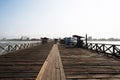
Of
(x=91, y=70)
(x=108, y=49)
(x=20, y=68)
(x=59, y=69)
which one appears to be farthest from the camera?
(x=108, y=49)

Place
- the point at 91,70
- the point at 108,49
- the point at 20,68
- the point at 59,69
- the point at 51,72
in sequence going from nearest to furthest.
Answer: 1. the point at 51,72
2. the point at 59,69
3. the point at 91,70
4. the point at 20,68
5. the point at 108,49

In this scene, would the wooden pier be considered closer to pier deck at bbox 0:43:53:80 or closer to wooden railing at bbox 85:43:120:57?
pier deck at bbox 0:43:53:80

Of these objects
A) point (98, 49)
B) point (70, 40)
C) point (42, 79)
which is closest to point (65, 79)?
point (42, 79)

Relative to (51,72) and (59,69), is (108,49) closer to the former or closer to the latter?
(59,69)

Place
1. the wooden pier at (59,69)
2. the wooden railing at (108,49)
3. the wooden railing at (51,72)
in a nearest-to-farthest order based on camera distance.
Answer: the wooden railing at (51,72)
the wooden pier at (59,69)
the wooden railing at (108,49)

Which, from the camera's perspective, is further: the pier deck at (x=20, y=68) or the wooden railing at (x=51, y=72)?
the pier deck at (x=20, y=68)

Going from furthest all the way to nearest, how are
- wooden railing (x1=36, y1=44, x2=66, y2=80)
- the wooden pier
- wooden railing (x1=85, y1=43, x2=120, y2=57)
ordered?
wooden railing (x1=85, y1=43, x2=120, y2=57), the wooden pier, wooden railing (x1=36, y1=44, x2=66, y2=80)

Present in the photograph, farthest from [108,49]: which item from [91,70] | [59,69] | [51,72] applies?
[51,72]

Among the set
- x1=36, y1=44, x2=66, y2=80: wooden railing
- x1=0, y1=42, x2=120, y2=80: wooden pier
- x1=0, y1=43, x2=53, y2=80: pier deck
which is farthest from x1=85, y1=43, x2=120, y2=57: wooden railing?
x1=36, y1=44, x2=66, y2=80: wooden railing

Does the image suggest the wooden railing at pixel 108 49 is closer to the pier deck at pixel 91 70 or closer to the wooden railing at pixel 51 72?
the pier deck at pixel 91 70

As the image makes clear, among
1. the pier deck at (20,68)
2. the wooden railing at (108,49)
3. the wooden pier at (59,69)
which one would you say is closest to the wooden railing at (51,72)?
the wooden pier at (59,69)

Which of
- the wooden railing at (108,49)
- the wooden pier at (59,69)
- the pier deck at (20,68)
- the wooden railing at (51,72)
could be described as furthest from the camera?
the wooden railing at (108,49)

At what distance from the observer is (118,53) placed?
614 inches

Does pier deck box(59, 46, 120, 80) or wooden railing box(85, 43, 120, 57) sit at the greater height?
wooden railing box(85, 43, 120, 57)
